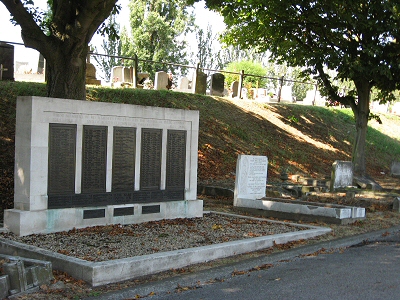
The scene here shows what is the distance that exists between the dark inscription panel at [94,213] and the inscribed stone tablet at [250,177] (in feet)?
15.0

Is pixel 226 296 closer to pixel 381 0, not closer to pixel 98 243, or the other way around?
pixel 98 243

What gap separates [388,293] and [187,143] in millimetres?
5590

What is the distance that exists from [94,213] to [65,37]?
3735mm

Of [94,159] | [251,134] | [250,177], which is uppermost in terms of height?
[251,134]

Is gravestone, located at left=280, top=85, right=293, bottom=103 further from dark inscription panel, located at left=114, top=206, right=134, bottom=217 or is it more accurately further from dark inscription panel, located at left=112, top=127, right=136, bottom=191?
dark inscription panel, located at left=114, top=206, right=134, bottom=217

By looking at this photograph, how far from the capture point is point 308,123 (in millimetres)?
29734

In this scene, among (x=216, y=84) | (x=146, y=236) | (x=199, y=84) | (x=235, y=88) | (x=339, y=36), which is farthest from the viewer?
(x=235, y=88)

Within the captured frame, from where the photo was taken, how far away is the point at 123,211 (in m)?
9.94

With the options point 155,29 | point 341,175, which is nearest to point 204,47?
point 155,29

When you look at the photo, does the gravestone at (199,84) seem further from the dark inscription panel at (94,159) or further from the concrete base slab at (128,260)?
the concrete base slab at (128,260)

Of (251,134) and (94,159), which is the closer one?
(94,159)

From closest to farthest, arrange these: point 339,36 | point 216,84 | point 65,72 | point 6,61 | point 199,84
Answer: point 65,72 < point 6,61 < point 339,36 < point 199,84 < point 216,84

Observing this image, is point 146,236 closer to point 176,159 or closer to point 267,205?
point 176,159

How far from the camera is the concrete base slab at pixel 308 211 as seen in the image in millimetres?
11789
